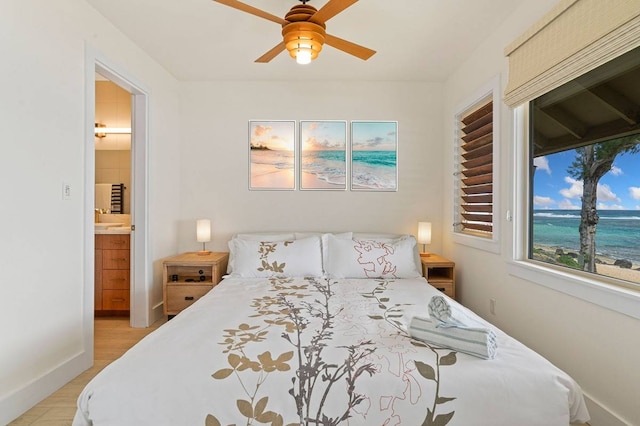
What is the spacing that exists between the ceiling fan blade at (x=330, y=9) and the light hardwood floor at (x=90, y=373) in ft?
8.77

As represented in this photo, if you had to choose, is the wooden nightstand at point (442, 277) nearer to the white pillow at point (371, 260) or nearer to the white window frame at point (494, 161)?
the white pillow at point (371, 260)

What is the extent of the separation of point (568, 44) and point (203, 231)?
10.8ft

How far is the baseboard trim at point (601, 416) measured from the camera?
1673mm

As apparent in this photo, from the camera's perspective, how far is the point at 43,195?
214cm

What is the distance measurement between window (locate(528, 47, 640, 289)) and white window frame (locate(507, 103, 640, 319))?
0.13 feet

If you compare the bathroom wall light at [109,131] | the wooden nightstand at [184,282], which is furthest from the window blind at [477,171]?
the bathroom wall light at [109,131]

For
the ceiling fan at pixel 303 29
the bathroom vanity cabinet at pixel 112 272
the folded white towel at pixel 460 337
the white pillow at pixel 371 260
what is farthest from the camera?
the bathroom vanity cabinet at pixel 112 272

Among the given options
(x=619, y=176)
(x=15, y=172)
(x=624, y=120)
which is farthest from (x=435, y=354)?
(x=15, y=172)

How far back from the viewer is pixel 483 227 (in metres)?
3.09

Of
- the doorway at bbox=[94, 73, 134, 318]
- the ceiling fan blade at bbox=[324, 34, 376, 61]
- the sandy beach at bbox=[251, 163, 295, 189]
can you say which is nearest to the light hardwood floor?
the doorway at bbox=[94, 73, 134, 318]

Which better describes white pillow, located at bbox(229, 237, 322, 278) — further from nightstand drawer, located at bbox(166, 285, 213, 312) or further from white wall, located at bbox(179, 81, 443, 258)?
white wall, located at bbox(179, 81, 443, 258)

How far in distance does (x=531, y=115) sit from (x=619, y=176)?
0.80m

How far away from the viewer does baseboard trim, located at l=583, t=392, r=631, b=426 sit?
1.67m

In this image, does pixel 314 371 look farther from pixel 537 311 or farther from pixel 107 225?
pixel 107 225
